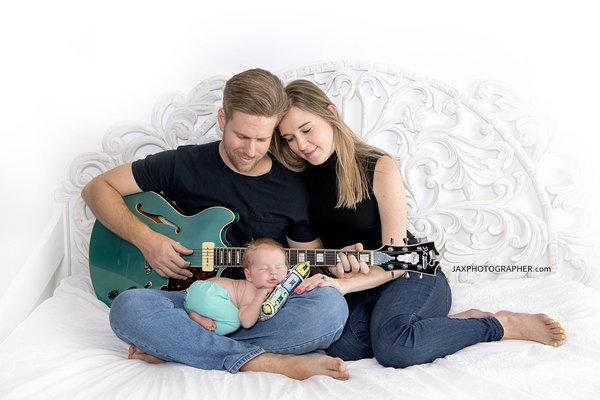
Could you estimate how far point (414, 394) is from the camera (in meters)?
1.53

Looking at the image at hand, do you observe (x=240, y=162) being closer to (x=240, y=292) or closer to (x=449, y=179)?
(x=240, y=292)

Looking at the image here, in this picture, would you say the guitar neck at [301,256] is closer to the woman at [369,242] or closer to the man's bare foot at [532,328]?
the woman at [369,242]

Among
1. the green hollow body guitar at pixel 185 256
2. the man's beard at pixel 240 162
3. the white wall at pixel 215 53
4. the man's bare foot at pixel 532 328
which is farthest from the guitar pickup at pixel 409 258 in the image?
the white wall at pixel 215 53

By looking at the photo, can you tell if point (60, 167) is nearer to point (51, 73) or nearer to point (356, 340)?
point (51, 73)

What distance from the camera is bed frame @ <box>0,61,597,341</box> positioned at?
2.30 metres

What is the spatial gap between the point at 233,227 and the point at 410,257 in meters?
0.52

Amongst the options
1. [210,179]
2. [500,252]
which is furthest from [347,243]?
[500,252]

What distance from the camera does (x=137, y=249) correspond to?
2109mm

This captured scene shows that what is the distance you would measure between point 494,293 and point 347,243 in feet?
1.57

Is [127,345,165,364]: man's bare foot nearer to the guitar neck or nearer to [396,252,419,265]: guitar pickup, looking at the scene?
the guitar neck

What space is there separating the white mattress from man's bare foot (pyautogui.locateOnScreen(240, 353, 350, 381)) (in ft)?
0.13

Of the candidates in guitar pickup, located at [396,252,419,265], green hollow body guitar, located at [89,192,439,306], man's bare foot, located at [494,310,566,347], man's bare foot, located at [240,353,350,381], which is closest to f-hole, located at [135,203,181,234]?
green hollow body guitar, located at [89,192,439,306]

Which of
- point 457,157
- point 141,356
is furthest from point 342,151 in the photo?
point 141,356

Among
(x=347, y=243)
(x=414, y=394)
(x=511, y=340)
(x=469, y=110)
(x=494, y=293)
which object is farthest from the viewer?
(x=469, y=110)
